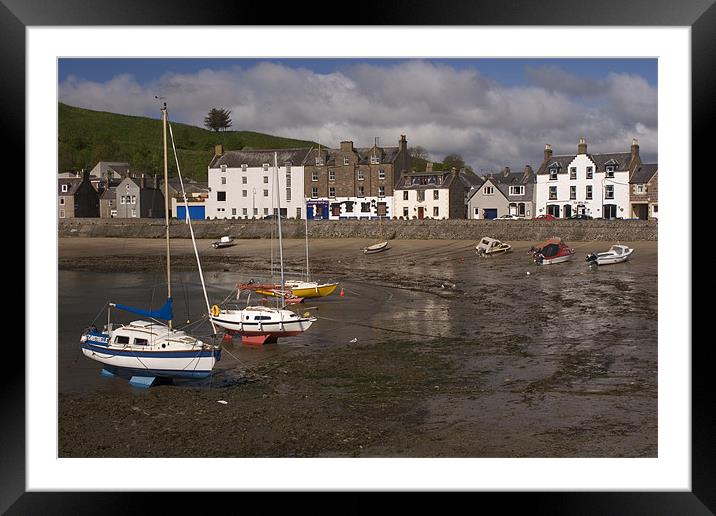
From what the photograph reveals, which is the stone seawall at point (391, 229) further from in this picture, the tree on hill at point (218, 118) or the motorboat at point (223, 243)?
the tree on hill at point (218, 118)

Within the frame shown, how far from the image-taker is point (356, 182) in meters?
32.7

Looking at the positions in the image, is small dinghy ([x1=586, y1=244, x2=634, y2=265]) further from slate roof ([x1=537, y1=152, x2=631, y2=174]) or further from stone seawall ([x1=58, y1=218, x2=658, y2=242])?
slate roof ([x1=537, y1=152, x2=631, y2=174])

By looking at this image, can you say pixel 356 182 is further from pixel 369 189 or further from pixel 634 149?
pixel 634 149

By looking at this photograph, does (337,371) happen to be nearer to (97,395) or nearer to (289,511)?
(97,395)

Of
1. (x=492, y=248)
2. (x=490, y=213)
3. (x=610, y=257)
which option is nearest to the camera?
(x=610, y=257)

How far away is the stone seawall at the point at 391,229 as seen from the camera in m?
24.9

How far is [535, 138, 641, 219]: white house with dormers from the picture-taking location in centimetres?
2828

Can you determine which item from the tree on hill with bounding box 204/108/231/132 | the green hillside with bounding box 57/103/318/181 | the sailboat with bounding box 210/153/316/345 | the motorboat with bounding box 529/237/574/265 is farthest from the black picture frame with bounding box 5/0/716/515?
the tree on hill with bounding box 204/108/231/132

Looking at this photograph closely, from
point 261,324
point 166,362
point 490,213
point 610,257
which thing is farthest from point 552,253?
point 166,362

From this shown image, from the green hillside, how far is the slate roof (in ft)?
66.2
